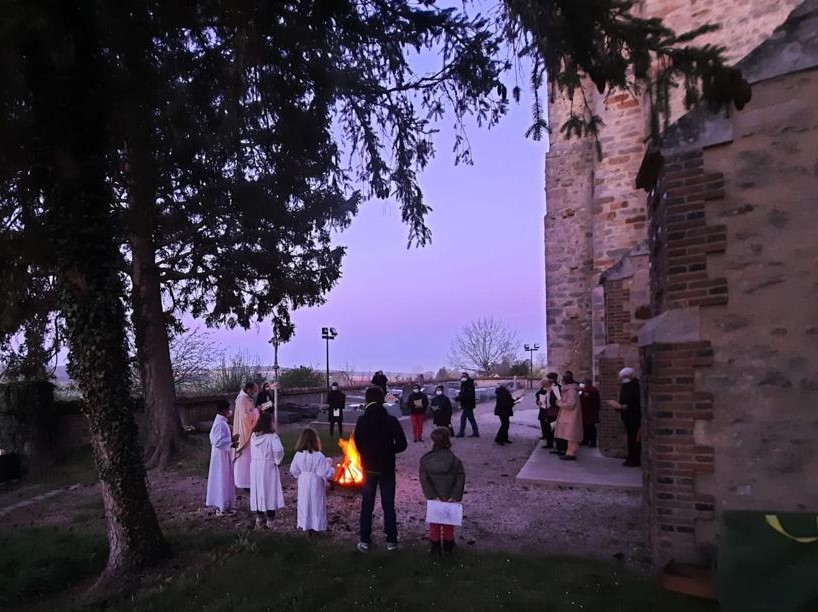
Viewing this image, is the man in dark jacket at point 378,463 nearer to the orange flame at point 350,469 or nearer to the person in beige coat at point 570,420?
the orange flame at point 350,469

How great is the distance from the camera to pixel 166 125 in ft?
25.8

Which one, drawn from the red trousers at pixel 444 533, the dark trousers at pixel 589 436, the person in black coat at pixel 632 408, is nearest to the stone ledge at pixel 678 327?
the red trousers at pixel 444 533

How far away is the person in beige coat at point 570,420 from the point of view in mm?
12164

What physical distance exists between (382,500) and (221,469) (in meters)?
3.21

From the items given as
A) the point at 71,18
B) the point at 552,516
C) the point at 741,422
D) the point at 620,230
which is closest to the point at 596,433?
the point at 620,230

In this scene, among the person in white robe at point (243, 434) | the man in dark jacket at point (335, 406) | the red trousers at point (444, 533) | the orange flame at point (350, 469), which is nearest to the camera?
the red trousers at point (444, 533)

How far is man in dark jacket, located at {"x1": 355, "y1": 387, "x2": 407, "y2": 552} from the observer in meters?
6.65

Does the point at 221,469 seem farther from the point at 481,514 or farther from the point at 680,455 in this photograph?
the point at 680,455

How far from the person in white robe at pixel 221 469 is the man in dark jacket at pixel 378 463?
3.02 m

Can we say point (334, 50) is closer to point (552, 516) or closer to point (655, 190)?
point (655, 190)

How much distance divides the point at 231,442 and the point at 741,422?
700 centimetres

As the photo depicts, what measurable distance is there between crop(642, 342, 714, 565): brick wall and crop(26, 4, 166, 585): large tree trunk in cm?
499

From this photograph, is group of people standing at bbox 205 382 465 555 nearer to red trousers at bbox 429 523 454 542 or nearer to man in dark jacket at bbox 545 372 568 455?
red trousers at bbox 429 523 454 542

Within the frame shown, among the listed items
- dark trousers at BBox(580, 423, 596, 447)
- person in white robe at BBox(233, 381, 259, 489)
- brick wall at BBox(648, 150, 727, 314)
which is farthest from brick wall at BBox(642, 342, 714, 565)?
dark trousers at BBox(580, 423, 596, 447)
